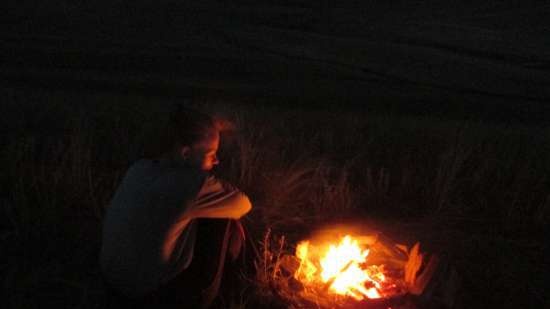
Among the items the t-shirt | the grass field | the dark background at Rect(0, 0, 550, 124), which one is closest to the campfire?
the grass field

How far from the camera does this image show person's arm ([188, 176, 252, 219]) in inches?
106

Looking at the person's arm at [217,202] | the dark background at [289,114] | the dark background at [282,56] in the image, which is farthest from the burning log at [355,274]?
the dark background at [282,56]

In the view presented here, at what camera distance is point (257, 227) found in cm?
416

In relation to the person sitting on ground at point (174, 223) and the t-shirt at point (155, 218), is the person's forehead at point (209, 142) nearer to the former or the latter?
the person sitting on ground at point (174, 223)

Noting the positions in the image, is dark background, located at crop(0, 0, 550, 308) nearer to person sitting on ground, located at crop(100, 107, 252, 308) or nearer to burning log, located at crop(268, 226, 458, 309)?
burning log, located at crop(268, 226, 458, 309)

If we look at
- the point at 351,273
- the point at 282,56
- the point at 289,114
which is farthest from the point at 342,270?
the point at 282,56

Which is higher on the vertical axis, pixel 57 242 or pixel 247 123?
pixel 247 123

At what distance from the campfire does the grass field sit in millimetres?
222

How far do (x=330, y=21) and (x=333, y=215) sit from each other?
17.7 m

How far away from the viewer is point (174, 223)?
2.64 m

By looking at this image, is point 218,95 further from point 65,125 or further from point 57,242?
point 57,242

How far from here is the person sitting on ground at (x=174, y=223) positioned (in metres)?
2.62

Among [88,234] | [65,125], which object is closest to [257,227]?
[88,234]

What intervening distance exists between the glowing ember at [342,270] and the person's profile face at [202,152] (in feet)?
3.26
